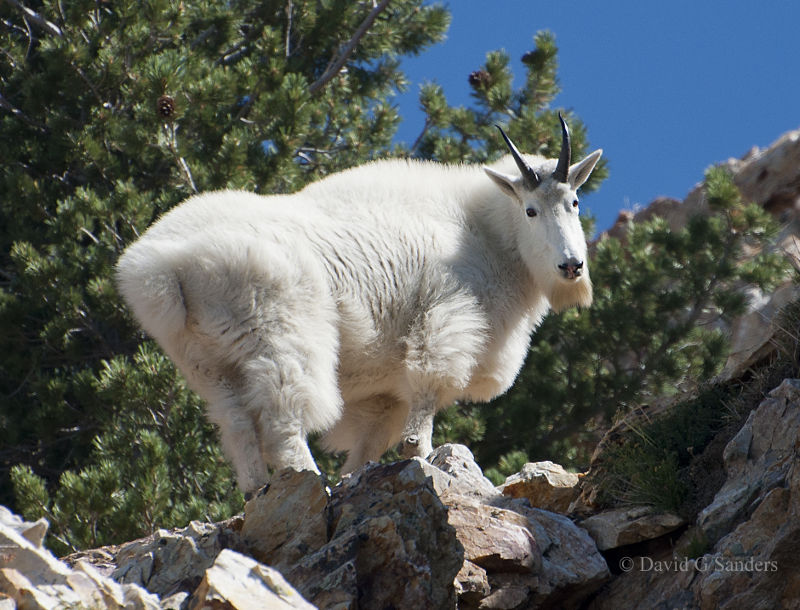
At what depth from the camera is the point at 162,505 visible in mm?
8859

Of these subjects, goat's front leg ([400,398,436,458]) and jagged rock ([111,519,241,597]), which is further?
goat's front leg ([400,398,436,458])

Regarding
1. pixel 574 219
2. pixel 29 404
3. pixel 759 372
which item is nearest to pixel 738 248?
pixel 574 219

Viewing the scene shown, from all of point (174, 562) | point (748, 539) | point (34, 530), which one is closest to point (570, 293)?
point (748, 539)

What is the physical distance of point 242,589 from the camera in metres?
4.28

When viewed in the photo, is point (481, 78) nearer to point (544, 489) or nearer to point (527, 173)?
point (527, 173)

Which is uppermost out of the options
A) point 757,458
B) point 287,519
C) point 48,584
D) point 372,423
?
point 757,458

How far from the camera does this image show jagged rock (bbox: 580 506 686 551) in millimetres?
5652

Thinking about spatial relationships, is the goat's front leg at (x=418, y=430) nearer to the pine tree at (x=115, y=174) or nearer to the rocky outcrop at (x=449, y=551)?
the rocky outcrop at (x=449, y=551)

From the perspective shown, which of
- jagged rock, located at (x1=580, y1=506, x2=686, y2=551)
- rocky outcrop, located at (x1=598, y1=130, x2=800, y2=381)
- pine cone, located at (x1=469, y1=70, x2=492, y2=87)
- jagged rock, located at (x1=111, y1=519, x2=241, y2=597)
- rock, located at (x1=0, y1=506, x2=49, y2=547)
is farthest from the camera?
rocky outcrop, located at (x1=598, y1=130, x2=800, y2=381)

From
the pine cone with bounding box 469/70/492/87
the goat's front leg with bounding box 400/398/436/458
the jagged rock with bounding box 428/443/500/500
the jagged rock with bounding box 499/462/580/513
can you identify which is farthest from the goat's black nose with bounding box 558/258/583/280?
the pine cone with bounding box 469/70/492/87

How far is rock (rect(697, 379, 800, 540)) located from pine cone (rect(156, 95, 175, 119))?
6630 mm

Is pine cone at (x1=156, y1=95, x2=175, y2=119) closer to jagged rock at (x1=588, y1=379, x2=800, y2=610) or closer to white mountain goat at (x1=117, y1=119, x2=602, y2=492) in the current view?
white mountain goat at (x1=117, y1=119, x2=602, y2=492)

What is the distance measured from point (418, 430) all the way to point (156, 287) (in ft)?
6.45

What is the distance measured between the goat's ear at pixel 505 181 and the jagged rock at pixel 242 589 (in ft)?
13.5
